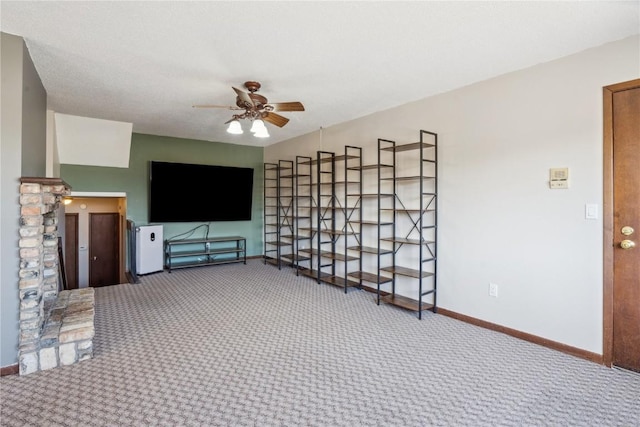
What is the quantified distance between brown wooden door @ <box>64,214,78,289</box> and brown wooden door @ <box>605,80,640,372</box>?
29.8 ft

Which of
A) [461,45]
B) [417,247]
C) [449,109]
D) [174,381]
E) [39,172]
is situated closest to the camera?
[174,381]

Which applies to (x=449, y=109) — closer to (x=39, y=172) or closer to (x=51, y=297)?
(x=39, y=172)

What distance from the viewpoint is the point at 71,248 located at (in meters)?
7.43

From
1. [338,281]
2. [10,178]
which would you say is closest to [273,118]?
[10,178]

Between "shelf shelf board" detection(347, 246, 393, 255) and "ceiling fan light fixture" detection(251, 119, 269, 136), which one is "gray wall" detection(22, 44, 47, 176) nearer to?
"ceiling fan light fixture" detection(251, 119, 269, 136)

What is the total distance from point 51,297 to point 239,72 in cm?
287

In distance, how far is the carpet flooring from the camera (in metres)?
1.93

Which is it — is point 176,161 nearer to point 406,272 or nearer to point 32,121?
point 32,121

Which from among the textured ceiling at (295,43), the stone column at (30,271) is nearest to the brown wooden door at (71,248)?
the textured ceiling at (295,43)

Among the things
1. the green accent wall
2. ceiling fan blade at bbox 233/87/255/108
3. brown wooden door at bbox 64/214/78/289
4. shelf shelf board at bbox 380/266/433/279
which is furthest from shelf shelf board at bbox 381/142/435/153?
brown wooden door at bbox 64/214/78/289

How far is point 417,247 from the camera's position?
153 inches

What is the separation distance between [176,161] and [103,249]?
3522 mm

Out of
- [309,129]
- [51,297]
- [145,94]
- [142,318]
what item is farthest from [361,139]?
[51,297]

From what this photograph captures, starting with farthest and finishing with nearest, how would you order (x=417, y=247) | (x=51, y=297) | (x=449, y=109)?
(x=417, y=247) → (x=449, y=109) → (x=51, y=297)
